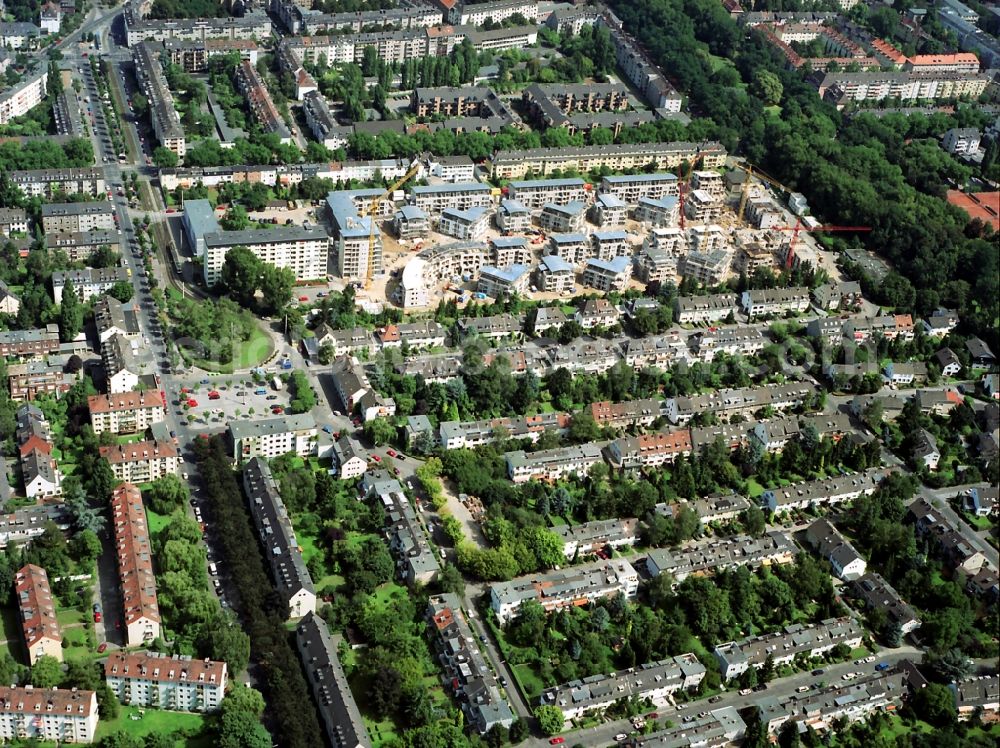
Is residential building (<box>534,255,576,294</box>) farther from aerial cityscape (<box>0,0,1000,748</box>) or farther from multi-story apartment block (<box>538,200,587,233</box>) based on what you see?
multi-story apartment block (<box>538,200,587,233</box>)

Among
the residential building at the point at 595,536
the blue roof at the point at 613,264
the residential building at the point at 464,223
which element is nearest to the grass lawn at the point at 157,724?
the residential building at the point at 595,536

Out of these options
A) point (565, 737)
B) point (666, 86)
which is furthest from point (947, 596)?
point (666, 86)

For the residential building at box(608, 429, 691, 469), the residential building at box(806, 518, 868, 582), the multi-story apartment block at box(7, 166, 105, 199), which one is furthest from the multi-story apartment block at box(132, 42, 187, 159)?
the residential building at box(806, 518, 868, 582)

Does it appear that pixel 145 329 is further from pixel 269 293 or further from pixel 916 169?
pixel 916 169

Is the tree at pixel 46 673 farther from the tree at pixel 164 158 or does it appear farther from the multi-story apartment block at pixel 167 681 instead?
the tree at pixel 164 158

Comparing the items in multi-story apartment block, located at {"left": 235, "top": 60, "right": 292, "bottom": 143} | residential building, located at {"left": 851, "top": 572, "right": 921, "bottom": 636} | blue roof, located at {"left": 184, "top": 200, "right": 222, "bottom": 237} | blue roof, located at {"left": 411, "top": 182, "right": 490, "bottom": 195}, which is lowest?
residential building, located at {"left": 851, "top": 572, "right": 921, "bottom": 636}
